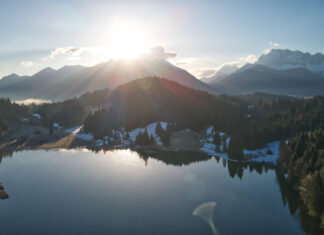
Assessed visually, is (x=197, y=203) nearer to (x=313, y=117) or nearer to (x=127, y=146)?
(x=127, y=146)

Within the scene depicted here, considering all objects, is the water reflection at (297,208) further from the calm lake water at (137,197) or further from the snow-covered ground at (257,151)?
the snow-covered ground at (257,151)

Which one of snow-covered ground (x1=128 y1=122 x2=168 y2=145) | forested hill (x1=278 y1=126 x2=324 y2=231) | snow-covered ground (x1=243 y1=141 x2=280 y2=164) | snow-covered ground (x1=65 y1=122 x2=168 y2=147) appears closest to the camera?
forested hill (x1=278 y1=126 x2=324 y2=231)

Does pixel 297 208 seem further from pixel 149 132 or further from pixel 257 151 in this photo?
pixel 149 132

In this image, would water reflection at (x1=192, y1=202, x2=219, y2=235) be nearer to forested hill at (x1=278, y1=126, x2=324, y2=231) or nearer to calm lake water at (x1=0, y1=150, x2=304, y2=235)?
calm lake water at (x1=0, y1=150, x2=304, y2=235)

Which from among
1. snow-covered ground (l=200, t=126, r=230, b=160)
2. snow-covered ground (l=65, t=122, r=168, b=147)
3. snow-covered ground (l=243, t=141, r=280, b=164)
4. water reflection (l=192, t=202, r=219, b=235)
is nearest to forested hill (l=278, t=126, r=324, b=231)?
snow-covered ground (l=243, t=141, r=280, b=164)

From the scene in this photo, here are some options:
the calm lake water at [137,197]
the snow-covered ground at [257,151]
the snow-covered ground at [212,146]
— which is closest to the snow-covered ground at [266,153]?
the snow-covered ground at [257,151]

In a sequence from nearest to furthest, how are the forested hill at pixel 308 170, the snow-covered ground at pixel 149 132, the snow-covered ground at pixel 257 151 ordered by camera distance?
the forested hill at pixel 308 170 < the snow-covered ground at pixel 257 151 < the snow-covered ground at pixel 149 132

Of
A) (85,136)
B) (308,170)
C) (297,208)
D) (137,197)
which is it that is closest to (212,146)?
(308,170)

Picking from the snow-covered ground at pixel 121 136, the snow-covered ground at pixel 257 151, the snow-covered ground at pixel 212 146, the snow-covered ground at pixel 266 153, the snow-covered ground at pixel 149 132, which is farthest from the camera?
the snow-covered ground at pixel 149 132
